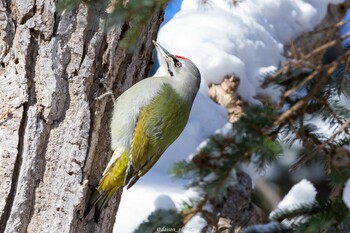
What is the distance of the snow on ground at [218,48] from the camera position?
16.6 ft

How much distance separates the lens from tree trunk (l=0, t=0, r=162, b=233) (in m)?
2.89

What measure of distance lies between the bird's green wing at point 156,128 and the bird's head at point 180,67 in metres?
0.16

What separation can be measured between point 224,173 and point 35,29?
1077 mm

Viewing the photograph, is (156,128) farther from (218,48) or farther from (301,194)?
(218,48)

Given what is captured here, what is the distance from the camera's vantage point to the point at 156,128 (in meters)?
3.36

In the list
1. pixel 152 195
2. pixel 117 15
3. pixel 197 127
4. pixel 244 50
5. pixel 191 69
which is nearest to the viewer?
pixel 117 15

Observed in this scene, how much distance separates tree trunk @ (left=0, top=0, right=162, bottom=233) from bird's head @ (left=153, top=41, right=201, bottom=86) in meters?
0.57

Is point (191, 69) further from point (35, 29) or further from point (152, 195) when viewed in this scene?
point (152, 195)

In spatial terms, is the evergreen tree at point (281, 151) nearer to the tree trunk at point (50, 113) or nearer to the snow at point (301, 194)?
the tree trunk at point (50, 113)

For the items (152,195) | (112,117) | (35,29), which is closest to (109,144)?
(112,117)

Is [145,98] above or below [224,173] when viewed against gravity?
above

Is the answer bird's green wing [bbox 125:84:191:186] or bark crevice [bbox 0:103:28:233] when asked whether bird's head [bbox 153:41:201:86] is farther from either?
bark crevice [bbox 0:103:28:233]

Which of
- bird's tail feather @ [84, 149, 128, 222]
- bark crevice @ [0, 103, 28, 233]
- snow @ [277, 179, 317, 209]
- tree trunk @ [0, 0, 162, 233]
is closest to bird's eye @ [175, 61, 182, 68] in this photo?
tree trunk @ [0, 0, 162, 233]

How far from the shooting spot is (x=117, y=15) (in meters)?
2.44
